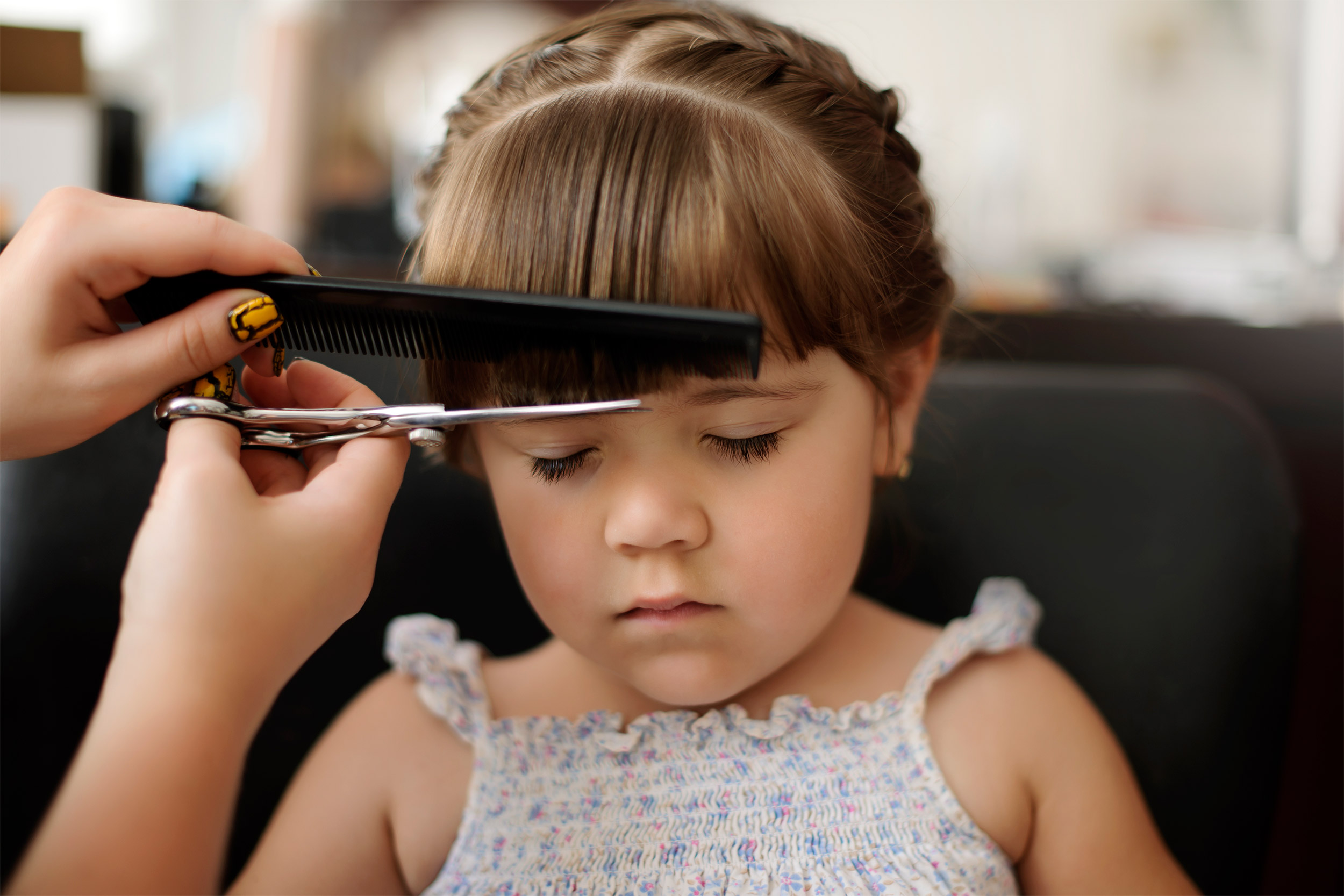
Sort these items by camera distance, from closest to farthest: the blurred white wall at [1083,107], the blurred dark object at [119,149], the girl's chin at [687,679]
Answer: the girl's chin at [687,679], the blurred dark object at [119,149], the blurred white wall at [1083,107]

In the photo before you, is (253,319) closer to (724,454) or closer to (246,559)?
(246,559)

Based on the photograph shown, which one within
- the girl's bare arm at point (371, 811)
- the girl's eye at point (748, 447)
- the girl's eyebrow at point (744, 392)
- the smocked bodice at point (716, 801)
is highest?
the girl's eyebrow at point (744, 392)

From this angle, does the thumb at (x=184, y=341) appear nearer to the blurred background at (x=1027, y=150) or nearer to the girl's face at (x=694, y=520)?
the girl's face at (x=694, y=520)

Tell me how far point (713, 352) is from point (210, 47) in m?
3.09

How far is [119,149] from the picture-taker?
1.40 m

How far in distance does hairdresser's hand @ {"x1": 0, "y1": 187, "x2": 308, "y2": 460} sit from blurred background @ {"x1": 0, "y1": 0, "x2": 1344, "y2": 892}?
0.46 m

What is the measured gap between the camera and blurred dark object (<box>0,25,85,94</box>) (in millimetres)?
1151

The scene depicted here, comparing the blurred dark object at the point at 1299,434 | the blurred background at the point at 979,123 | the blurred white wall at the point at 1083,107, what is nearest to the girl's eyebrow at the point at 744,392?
the blurred dark object at the point at 1299,434

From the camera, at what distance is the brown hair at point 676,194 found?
48 centimetres

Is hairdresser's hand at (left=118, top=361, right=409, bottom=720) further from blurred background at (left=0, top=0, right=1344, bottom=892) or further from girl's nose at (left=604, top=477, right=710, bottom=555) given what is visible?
blurred background at (left=0, top=0, right=1344, bottom=892)

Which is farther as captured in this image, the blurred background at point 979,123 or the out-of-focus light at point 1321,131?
the out-of-focus light at point 1321,131

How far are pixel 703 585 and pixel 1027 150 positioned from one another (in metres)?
2.51

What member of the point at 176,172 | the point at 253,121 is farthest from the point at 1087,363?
the point at 176,172

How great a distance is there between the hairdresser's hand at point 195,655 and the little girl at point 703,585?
0.02 metres
